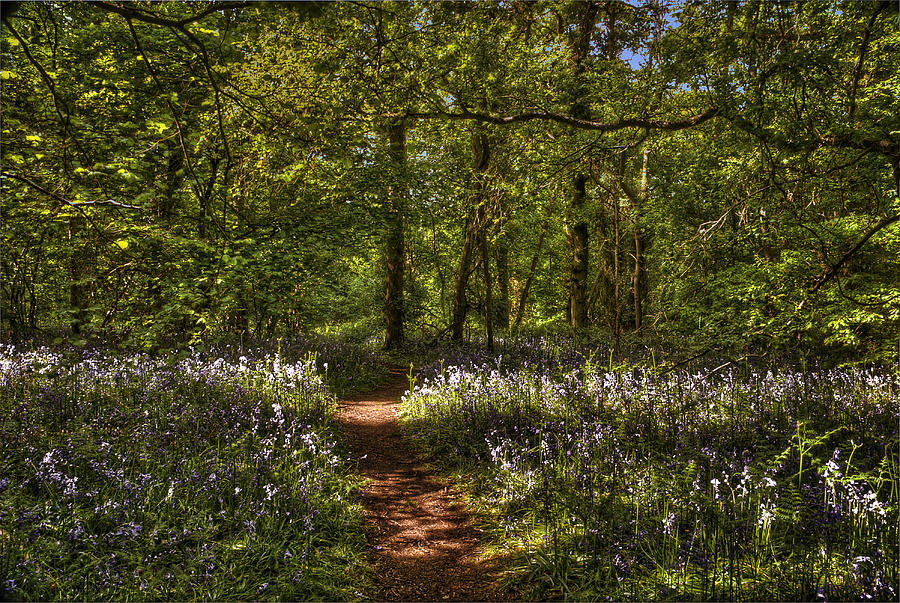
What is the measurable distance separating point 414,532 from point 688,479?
2.78 m

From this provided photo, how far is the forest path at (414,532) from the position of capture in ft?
13.0

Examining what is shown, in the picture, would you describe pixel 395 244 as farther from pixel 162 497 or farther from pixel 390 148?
pixel 162 497

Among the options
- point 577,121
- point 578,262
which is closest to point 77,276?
point 577,121

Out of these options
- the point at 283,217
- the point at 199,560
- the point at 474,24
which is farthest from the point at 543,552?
the point at 283,217

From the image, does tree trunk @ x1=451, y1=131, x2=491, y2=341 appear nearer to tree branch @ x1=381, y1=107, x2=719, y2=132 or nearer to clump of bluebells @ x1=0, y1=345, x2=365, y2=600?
tree branch @ x1=381, y1=107, x2=719, y2=132

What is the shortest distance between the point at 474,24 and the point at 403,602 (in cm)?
844

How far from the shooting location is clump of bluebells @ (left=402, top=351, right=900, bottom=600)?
134 inches

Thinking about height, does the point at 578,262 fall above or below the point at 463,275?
above

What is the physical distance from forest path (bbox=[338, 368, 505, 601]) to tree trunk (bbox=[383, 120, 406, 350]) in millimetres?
8569

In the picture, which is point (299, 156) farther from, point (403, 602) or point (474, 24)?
point (403, 602)

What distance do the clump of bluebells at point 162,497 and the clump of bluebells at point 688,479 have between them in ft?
5.60

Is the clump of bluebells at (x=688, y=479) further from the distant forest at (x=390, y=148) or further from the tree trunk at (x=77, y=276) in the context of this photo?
the tree trunk at (x=77, y=276)

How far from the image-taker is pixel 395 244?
15.8 m

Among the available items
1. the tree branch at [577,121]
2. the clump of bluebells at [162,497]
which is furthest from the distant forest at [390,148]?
the clump of bluebells at [162,497]
